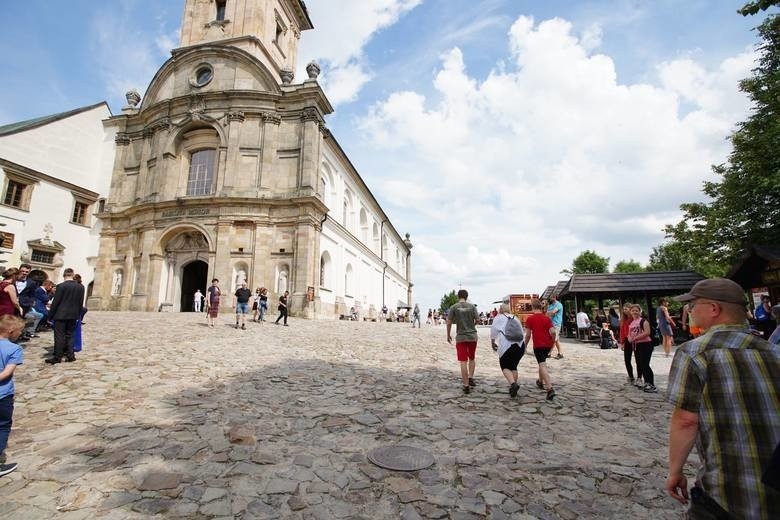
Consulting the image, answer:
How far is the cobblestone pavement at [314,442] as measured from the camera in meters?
3.09

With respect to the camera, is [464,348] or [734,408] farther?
[464,348]

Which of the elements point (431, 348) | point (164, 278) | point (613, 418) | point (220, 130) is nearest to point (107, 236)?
point (164, 278)

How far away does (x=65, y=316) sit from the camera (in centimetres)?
736

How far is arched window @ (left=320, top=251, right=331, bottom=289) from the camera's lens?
1013 inches

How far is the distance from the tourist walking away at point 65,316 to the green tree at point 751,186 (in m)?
22.1

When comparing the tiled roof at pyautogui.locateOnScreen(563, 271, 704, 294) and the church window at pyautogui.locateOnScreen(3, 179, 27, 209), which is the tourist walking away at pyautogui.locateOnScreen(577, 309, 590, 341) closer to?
the tiled roof at pyautogui.locateOnScreen(563, 271, 704, 294)

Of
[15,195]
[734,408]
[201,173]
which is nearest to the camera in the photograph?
[734,408]

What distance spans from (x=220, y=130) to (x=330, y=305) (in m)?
13.1

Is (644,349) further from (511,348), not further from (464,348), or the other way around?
(464,348)

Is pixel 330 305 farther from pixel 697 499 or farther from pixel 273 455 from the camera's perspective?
pixel 697 499

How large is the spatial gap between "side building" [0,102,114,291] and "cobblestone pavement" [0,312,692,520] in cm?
1991

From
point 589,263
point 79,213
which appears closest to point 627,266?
point 589,263

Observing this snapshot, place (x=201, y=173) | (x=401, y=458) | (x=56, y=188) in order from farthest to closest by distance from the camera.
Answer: (x=201, y=173)
(x=56, y=188)
(x=401, y=458)

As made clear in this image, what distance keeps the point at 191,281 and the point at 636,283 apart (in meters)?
25.3
